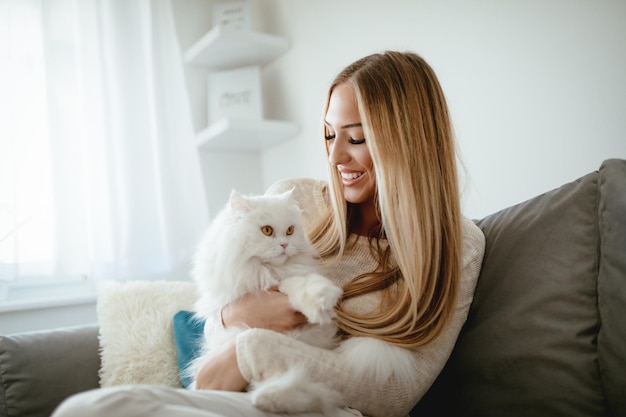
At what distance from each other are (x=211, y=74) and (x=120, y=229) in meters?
1.09

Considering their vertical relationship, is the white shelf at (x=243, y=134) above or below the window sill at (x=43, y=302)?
above

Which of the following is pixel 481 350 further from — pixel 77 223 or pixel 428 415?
pixel 77 223

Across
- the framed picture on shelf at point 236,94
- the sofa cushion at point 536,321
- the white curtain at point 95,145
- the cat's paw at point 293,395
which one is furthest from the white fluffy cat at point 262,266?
the framed picture on shelf at point 236,94

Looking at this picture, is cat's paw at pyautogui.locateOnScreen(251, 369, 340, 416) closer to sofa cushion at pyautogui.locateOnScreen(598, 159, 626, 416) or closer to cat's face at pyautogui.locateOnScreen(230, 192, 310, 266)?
cat's face at pyautogui.locateOnScreen(230, 192, 310, 266)

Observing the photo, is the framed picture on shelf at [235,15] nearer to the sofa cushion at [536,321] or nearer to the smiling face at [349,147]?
the smiling face at [349,147]

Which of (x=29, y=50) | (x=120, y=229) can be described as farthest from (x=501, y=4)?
(x=29, y=50)

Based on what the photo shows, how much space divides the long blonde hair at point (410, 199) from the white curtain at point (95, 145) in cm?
139

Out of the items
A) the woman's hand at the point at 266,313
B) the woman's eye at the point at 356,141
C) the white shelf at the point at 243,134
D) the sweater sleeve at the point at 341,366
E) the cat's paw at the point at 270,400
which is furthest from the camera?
the white shelf at the point at 243,134

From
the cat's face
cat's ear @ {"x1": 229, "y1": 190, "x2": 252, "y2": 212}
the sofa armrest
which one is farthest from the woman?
the sofa armrest

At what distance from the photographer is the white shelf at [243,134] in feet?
8.61

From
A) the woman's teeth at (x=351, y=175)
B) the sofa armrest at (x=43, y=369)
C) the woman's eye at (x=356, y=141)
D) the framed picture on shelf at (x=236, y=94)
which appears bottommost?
the sofa armrest at (x=43, y=369)

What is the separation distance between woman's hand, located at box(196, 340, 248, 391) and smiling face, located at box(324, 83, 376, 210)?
604 mm

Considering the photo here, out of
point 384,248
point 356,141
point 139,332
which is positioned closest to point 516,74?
point 356,141

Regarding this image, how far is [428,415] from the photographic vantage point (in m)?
1.47
